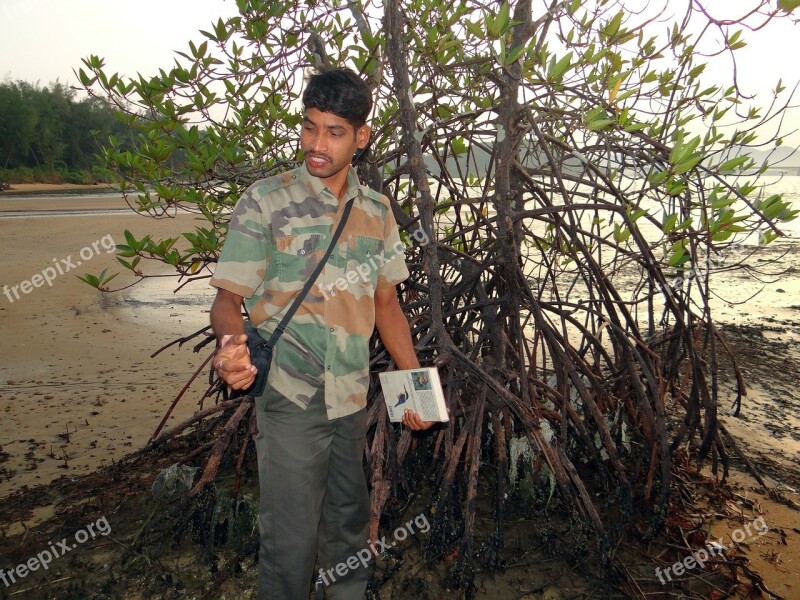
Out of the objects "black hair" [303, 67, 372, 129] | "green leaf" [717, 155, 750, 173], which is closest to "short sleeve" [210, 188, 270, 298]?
"black hair" [303, 67, 372, 129]

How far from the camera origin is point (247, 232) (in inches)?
60.6

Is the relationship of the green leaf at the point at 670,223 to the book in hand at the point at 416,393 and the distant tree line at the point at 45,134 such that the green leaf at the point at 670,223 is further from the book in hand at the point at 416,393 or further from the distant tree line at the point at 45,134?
the distant tree line at the point at 45,134

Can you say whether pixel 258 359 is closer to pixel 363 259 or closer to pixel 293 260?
pixel 293 260

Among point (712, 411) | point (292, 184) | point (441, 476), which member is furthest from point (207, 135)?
point (712, 411)

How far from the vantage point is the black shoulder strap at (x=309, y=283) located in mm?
1518

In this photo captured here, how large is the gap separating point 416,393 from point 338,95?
988 millimetres

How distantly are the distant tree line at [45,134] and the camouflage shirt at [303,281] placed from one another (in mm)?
35126

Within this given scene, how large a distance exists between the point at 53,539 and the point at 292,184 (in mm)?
2134

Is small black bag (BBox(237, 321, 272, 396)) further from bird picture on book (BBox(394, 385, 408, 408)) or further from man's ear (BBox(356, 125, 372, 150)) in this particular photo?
man's ear (BBox(356, 125, 372, 150))

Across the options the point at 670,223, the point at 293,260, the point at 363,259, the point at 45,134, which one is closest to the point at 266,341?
the point at 293,260

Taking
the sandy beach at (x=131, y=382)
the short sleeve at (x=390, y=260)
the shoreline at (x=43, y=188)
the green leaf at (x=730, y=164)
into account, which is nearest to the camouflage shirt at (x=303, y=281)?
the short sleeve at (x=390, y=260)

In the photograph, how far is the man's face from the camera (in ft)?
5.37

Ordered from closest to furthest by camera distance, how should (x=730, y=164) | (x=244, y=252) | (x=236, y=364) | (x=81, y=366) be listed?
(x=236, y=364) → (x=244, y=252) → (x=730, y=164) → (x=81, y=366)

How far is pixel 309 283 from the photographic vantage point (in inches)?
62.6
